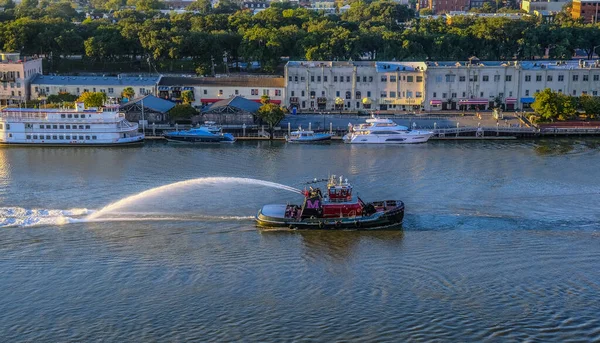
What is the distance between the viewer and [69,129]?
43.6 m

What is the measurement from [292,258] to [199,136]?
18875mm

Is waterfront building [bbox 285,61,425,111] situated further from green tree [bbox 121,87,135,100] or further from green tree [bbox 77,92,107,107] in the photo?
green tree [bbox 77,92,107,107]

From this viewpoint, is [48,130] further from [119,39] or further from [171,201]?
[119,39]

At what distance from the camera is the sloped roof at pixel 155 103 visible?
155ft

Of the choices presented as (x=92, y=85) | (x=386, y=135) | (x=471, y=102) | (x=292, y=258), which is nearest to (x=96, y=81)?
(x=92, y=85)

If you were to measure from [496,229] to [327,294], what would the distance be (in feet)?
24.5

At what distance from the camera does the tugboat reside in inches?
1129

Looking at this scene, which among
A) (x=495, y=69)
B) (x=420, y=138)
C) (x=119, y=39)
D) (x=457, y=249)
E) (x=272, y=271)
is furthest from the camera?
(x=119, y=39)

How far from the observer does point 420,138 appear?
143 ft

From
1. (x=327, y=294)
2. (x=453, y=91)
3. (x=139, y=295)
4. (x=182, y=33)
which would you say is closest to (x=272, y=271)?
(x=327, y=294)

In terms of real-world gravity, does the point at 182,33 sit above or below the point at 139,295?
above

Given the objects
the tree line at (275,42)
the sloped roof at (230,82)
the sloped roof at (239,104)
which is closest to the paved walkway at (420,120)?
the sloped roof at (239,104)

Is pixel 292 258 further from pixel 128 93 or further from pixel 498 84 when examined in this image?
pixel 498 84

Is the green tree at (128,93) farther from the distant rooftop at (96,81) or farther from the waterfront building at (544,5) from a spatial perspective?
the waterfront building at (544,5)
